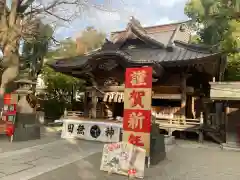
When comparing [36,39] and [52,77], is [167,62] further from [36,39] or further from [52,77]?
[52,77]

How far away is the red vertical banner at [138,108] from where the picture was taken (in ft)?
21.4

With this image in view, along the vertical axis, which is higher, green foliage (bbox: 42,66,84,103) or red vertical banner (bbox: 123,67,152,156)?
green foliage (bbox: 42,66,84,103)

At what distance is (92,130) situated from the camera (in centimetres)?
1189

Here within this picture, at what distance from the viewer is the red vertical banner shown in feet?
21.4

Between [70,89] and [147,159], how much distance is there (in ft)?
53.9

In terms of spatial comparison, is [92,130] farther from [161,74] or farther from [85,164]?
[161,74]

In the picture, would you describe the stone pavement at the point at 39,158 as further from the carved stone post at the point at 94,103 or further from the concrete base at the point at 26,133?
the carved stone post at the point at 94,103

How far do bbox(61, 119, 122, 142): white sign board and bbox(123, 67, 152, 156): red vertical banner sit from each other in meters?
4.72

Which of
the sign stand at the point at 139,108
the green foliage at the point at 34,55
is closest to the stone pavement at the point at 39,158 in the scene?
the sign stand at the point at 139,108

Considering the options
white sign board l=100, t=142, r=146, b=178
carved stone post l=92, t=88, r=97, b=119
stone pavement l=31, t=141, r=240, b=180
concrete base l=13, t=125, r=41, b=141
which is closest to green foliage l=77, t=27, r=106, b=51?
carved stone post l=92, t=88, r=97, b=119

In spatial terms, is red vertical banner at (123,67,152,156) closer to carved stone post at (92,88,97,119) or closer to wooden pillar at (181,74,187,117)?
wooden pillar at (181,74,187,117)

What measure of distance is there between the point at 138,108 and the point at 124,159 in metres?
1.44

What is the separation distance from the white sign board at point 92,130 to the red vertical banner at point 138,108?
15.5 ft

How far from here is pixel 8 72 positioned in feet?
49.0
